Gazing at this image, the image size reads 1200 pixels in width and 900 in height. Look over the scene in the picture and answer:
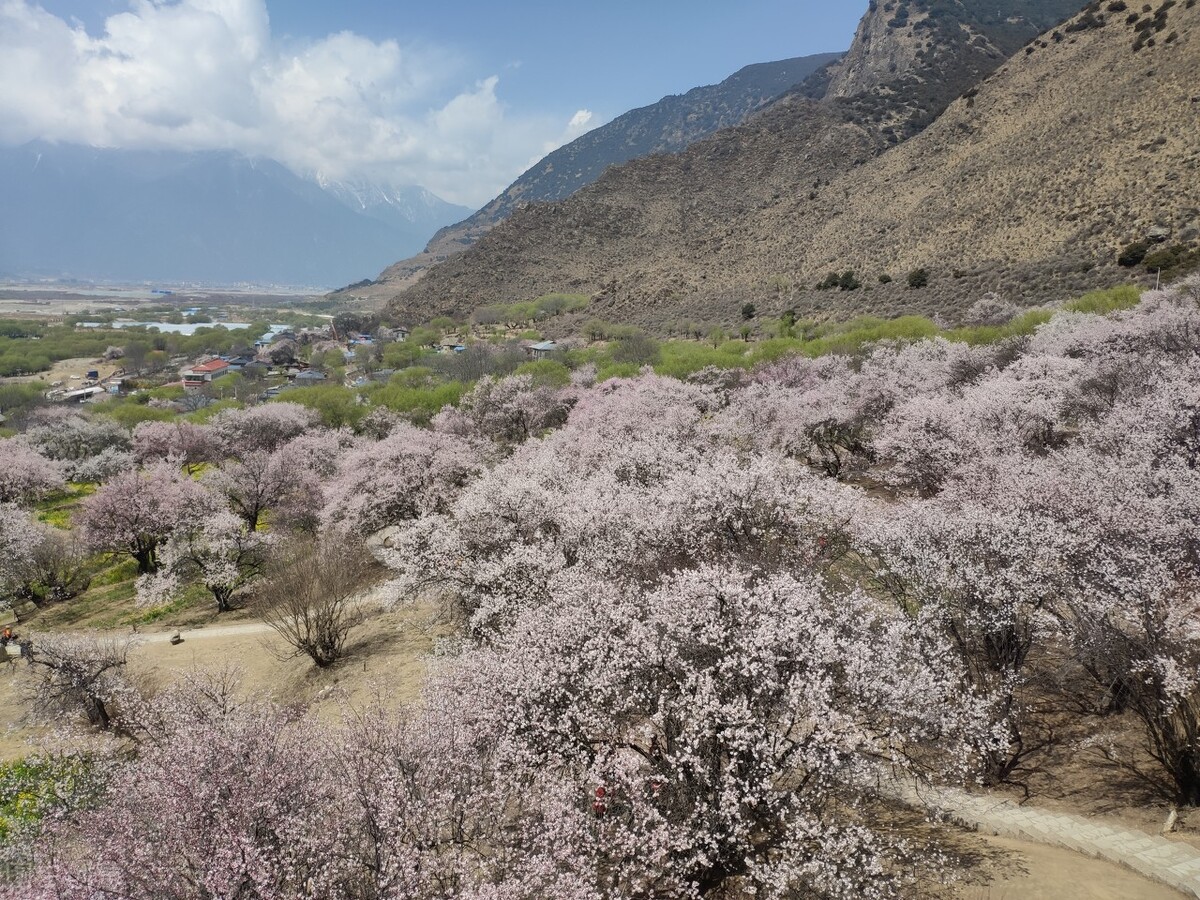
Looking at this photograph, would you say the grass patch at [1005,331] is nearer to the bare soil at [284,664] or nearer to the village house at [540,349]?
the bare soil at [284,664]

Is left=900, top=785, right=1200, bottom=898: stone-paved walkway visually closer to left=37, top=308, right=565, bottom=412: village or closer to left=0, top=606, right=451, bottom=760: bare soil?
left=0, top=606, right=451, bottom=760: bare soil

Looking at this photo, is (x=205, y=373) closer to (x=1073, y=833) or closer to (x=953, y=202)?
(x=953, y=202)

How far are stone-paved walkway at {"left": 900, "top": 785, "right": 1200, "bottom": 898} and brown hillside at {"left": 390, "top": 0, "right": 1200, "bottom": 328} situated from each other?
43.1 meters

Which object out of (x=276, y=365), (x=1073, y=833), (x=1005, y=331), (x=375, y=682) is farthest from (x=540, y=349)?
(x=276, y=365)

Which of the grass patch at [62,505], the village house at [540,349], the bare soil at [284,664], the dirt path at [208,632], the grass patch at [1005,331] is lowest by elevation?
the dirt path at [208,632]

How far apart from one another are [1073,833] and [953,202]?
63491 millimetres

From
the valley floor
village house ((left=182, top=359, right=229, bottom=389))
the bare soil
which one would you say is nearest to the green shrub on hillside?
the valley floor

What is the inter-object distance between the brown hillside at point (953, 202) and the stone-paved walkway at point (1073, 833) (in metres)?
43.1

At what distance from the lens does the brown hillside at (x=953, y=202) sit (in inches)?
1796

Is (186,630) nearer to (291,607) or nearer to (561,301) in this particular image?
(291,607)

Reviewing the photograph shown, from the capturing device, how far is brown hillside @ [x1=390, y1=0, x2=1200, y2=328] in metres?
45.6

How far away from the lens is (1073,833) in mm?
9555

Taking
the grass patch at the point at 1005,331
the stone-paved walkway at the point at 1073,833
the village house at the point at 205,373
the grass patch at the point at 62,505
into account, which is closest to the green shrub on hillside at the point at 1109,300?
the grass patch at the point at 1005,331

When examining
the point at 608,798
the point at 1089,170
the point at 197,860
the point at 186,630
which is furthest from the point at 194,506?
the point at 1089,170
